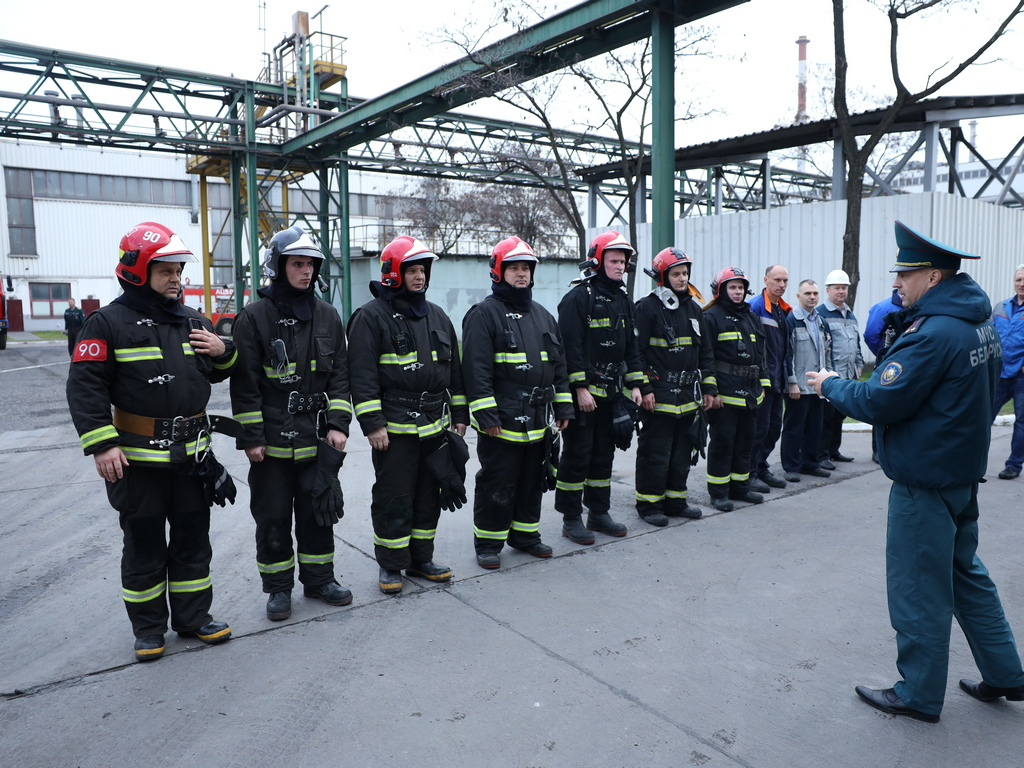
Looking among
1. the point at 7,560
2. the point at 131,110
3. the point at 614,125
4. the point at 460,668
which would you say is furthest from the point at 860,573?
the point at 131,110

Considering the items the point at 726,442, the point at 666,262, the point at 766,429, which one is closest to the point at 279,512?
the point at 666,262

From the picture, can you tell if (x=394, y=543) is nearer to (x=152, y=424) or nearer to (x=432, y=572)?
(x=432, y=572)

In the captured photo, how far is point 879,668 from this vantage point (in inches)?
139

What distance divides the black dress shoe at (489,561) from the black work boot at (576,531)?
744mm

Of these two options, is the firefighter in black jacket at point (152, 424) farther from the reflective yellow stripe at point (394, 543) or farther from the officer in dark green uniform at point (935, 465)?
the officer in dark green uniform at point (935, 465)

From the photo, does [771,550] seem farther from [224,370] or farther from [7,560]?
[7,560]

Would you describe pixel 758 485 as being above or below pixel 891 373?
below

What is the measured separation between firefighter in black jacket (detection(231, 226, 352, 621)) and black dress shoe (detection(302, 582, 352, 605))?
209mm

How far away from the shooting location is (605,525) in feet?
18.5

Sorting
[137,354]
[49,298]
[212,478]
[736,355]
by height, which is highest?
[49,298]

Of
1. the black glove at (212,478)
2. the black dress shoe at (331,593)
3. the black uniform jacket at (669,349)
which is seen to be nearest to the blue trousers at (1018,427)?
the black uniform jacket at (669,349)

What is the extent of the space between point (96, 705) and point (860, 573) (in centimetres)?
439

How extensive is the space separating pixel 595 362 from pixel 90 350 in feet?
10.9

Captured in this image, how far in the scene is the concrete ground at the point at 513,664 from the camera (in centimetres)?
290
